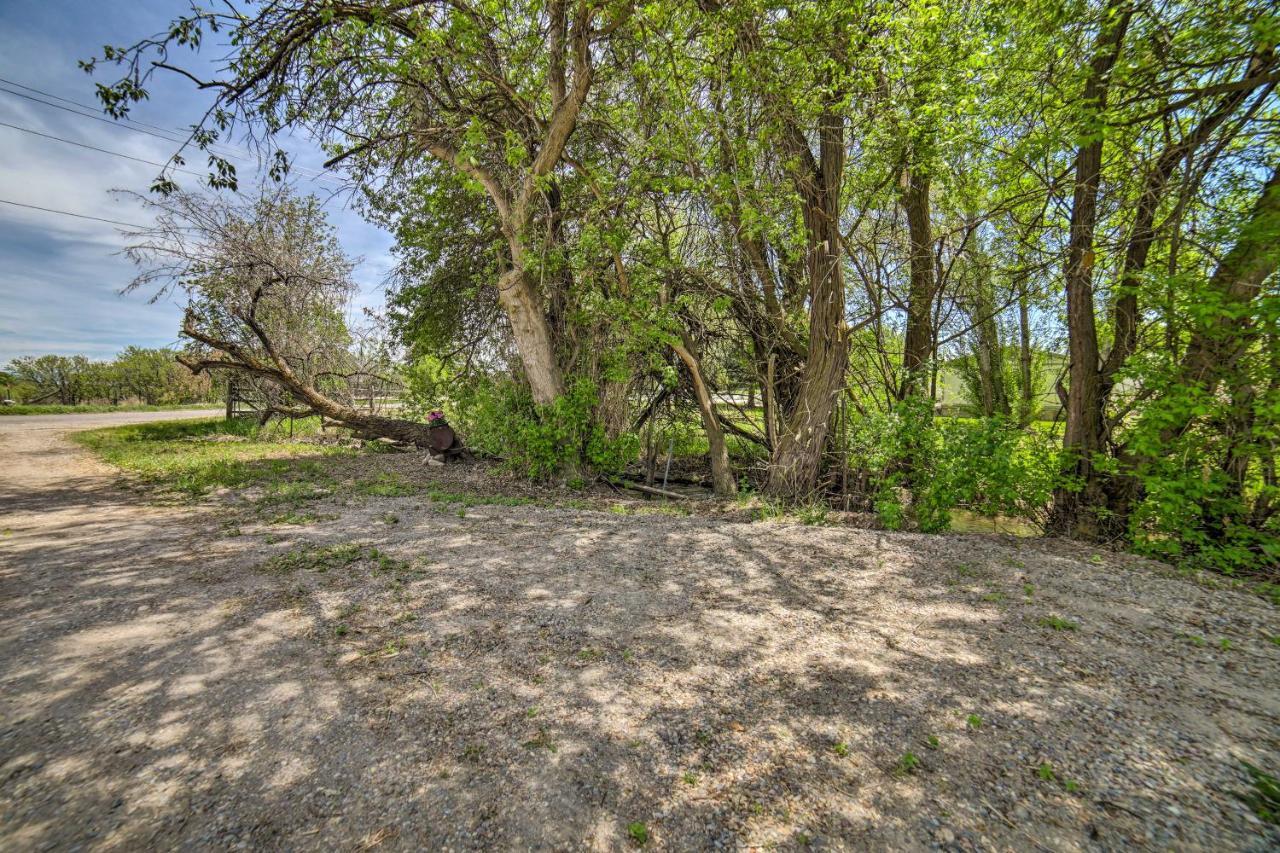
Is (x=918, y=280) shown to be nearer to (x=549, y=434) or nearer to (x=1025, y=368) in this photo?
(x=1025, y=368)

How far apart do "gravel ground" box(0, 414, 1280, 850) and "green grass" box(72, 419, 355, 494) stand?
9.35ft

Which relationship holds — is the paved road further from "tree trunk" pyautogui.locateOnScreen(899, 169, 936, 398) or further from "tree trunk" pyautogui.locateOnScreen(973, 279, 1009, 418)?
"tree trunk" pyautogui.locateOnScreen(973, 279, 1009, 418)

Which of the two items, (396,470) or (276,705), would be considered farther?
(396,470)

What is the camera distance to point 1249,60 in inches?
170

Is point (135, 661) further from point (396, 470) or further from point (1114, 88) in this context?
point (1114, 88)

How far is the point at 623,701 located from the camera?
2.52m

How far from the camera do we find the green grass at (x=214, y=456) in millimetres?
7230

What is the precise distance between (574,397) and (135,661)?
5.56m

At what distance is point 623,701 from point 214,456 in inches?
418

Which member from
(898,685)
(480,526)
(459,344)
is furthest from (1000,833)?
(459,344)

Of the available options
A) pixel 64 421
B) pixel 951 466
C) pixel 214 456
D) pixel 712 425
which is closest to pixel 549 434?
pixel 712 425

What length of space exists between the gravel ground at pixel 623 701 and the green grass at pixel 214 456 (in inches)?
112

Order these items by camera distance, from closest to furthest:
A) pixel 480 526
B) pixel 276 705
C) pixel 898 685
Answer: pixel 276 705 < pixel 898 685 < pixel 480 526

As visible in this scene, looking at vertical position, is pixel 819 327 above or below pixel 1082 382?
above
